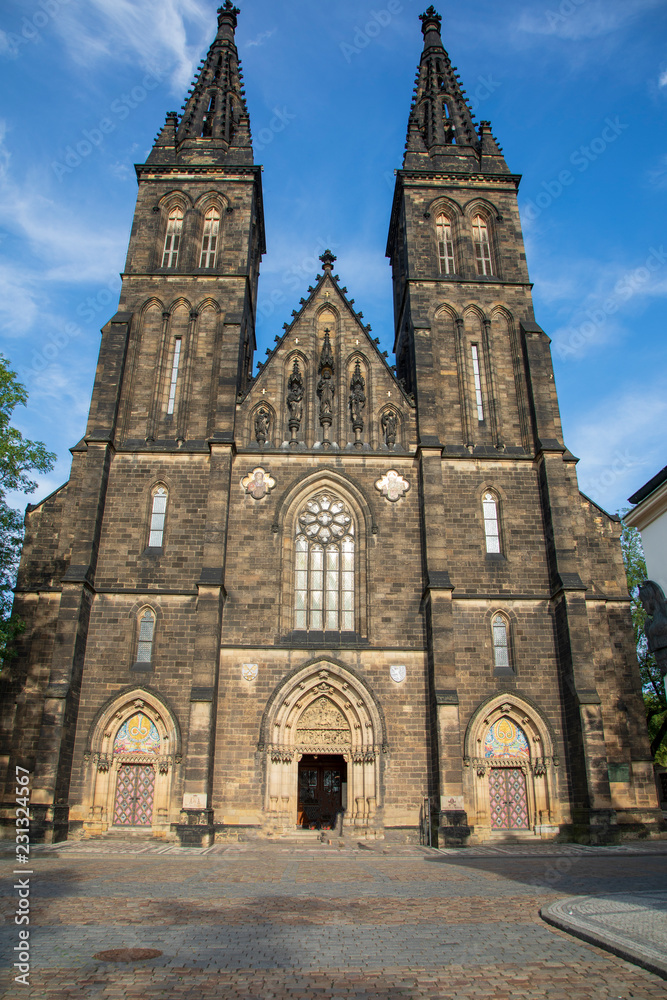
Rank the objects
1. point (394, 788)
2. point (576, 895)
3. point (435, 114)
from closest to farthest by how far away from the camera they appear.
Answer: point (576, 895) < point (394, 788) < point (435, 114)

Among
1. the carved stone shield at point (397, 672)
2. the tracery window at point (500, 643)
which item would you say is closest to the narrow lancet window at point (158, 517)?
the carved stone shield at point (397, 672)

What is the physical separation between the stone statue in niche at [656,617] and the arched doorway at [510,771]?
13190 mm

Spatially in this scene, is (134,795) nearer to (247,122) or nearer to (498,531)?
(498,531)

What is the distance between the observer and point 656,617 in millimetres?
6984

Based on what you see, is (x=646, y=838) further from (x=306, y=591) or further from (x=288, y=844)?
(x=306, y=591)

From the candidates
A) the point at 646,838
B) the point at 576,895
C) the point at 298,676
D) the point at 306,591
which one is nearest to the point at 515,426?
the point at 306,591

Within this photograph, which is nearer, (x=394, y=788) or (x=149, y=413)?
(x=394, y=788)

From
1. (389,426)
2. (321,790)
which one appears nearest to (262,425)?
(389,426)

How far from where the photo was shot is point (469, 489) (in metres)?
22.1

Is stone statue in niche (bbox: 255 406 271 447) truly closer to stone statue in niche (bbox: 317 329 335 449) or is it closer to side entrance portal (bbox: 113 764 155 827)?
stone statue in niche (bbox: 317 329 335 449)

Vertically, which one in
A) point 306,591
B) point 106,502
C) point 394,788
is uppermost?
point 106,502

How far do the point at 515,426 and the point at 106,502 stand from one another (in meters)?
13.0

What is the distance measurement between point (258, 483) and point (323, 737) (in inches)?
300

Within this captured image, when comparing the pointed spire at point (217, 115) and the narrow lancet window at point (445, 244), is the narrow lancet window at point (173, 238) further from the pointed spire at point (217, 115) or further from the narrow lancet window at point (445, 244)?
the narrow lancet window at point (445, 244)
